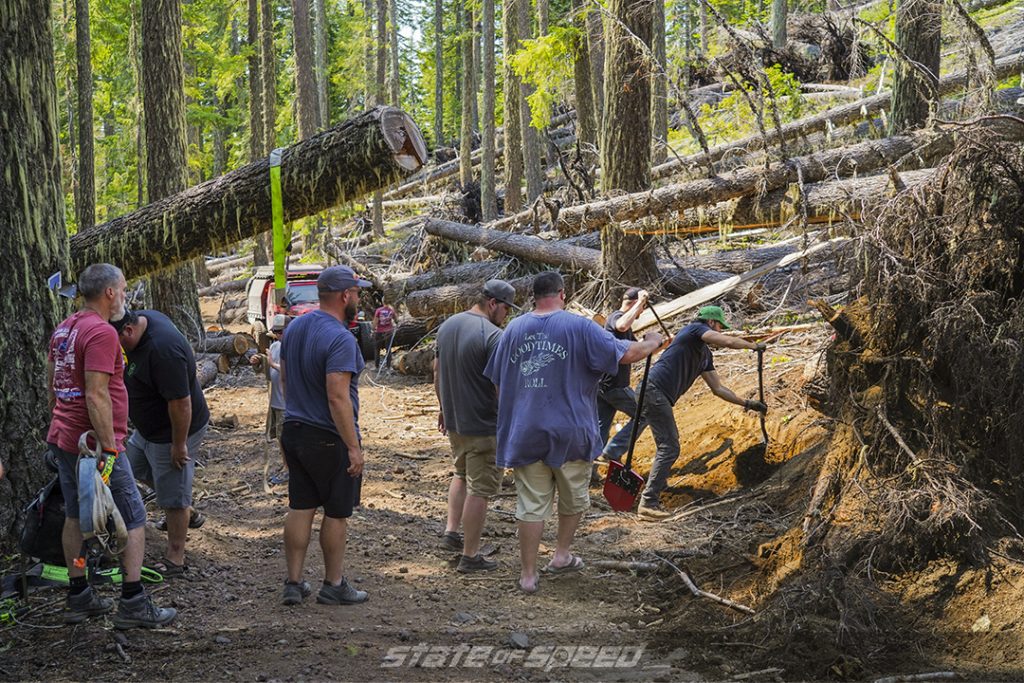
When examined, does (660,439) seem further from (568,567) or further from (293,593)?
(293,593)

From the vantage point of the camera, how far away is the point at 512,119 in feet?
69.8

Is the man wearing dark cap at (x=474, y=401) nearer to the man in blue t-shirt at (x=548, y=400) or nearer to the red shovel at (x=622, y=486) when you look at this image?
the man in blue t-shirt at (x=548, y=400)

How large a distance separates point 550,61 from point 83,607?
542 inches

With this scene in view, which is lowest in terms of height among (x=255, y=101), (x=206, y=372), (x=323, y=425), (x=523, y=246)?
(x=206, y=372)

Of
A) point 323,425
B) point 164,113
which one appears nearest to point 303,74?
point 164,113

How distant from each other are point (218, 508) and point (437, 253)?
392 inches

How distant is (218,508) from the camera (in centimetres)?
826

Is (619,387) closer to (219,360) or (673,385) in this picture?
(673,385)

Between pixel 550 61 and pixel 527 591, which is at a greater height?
pixel 550 61

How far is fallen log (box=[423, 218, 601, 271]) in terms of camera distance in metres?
14.0

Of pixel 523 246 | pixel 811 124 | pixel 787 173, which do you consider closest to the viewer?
pixel 787 173

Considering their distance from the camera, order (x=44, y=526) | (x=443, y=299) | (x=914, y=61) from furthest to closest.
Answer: (x=443, y=299) → (x=914, y=61) → (x=44, y=526)

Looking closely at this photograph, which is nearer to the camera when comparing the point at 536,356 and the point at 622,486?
the point at 536,356

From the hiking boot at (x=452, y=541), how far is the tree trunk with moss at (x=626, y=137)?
597 cm
